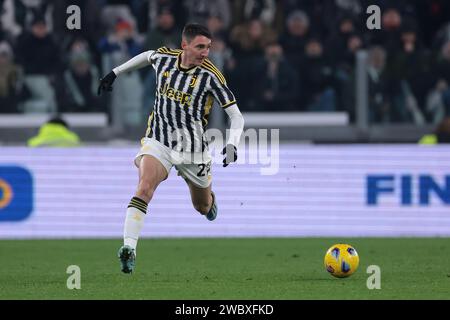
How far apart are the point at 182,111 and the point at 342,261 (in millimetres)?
2018

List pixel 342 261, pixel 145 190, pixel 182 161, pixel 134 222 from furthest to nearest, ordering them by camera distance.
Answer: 1. pixel 182 161
2. pixel 145 190
3. pixel 342 261
4. pixel 134 222

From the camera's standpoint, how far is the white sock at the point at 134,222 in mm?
10344

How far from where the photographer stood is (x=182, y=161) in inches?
443

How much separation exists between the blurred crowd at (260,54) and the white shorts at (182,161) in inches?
202

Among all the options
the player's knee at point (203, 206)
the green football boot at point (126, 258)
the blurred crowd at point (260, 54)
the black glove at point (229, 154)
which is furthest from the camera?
the blurred crowd at point (260, 54)

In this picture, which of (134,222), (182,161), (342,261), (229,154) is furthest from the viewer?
(182,161)

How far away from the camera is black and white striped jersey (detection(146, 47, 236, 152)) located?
11039 millimetres

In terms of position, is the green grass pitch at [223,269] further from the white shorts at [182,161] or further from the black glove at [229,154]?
the black glove at [229,154]

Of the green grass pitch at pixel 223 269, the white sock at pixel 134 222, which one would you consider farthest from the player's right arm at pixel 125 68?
the green grass pitch at pixel 223 269

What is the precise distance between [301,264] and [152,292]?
305 centimetres

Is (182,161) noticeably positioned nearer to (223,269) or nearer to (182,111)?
(182,111)

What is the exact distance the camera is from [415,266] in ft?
39.0

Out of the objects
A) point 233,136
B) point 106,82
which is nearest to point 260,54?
point 106,82

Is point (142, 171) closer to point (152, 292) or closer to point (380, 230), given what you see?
point (152, 292)
